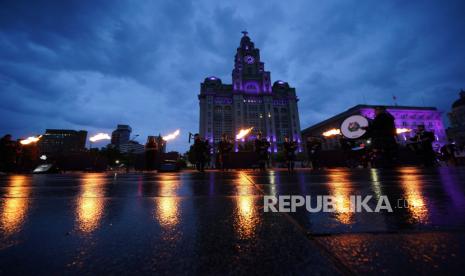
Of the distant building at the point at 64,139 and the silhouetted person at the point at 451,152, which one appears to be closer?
the silhouetted person at the point at 451,152

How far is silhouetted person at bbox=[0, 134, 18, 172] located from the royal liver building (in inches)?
2499

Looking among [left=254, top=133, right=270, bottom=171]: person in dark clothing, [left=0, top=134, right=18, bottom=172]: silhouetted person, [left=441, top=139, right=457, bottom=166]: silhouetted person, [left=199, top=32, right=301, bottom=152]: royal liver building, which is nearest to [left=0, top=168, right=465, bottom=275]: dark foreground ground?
[left=254, top=133, right=270, bottom=171]: person in dark clothing

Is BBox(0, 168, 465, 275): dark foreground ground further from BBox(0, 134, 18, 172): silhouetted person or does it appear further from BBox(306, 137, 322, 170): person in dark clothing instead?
BBox(0, 134, 18, 172): silhouetted person

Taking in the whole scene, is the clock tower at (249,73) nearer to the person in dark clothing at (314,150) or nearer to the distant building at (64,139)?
the person in dark clothing at (314,150)

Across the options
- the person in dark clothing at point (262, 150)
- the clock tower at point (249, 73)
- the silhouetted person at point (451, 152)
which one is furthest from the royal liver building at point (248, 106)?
the person in dark clothing at point (262, 150)

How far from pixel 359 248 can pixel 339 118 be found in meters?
83.3

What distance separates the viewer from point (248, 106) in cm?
7962

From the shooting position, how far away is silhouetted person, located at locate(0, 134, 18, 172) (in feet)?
28.8

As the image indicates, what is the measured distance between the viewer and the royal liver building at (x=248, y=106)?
A: 251ft

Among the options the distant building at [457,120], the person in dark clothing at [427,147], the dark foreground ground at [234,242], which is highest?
the distant building at [457,120]

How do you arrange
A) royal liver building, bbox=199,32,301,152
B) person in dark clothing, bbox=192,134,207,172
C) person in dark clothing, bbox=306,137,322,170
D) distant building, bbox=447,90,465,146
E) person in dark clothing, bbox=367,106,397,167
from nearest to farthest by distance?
person in dark clothing, bbox=367,106,397,167 < person in dark clothing, bbox=192,134,207,172 < person in dark clothing, bbox=306,137,322,170 < distant building, bbox=447,90,465,146 < royal liver building, bbox=199,32,301,152

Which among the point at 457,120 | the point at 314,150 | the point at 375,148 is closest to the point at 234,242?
the point at 375,148

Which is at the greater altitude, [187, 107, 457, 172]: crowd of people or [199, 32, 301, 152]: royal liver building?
[199, 32, 301, 152]: royal liver building

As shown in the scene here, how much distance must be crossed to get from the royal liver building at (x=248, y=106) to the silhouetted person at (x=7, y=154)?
6348cm
